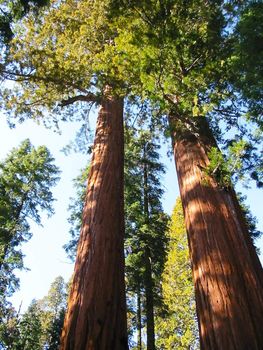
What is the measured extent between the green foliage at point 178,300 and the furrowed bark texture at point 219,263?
1216cm

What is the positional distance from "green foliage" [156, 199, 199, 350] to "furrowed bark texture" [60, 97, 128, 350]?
1166 centimetres

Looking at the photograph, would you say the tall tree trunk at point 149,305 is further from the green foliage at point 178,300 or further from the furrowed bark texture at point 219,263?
the furrowed bark texture at point 219,263

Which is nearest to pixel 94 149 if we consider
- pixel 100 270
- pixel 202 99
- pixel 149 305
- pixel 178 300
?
pixel 202 99

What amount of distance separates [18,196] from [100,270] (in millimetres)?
16352

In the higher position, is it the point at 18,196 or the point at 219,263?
the point at 18,196

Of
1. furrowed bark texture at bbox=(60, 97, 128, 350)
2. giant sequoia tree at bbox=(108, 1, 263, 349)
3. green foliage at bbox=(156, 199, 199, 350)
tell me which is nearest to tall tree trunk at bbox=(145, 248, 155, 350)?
green foliage at bbox=(156, 199, 199, 350)

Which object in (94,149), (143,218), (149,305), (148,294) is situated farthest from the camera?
(143,218)

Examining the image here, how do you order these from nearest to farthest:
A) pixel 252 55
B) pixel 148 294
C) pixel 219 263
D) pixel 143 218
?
pixel 219 263, pixel 252 55, pixel 148 294, pixel 143 218

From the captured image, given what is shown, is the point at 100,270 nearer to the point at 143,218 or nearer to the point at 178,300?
the point at 143,218

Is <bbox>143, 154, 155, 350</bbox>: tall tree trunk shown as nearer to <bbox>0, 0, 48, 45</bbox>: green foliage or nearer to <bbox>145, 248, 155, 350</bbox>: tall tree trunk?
<bbox>145, 248, 155, 350</bbox>: tall tree trunk

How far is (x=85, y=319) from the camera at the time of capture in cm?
355

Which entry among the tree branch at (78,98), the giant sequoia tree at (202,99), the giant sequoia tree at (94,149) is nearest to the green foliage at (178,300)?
the tree branch at (78,98)

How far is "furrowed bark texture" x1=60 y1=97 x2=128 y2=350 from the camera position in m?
3.48

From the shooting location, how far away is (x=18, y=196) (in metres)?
19.2
